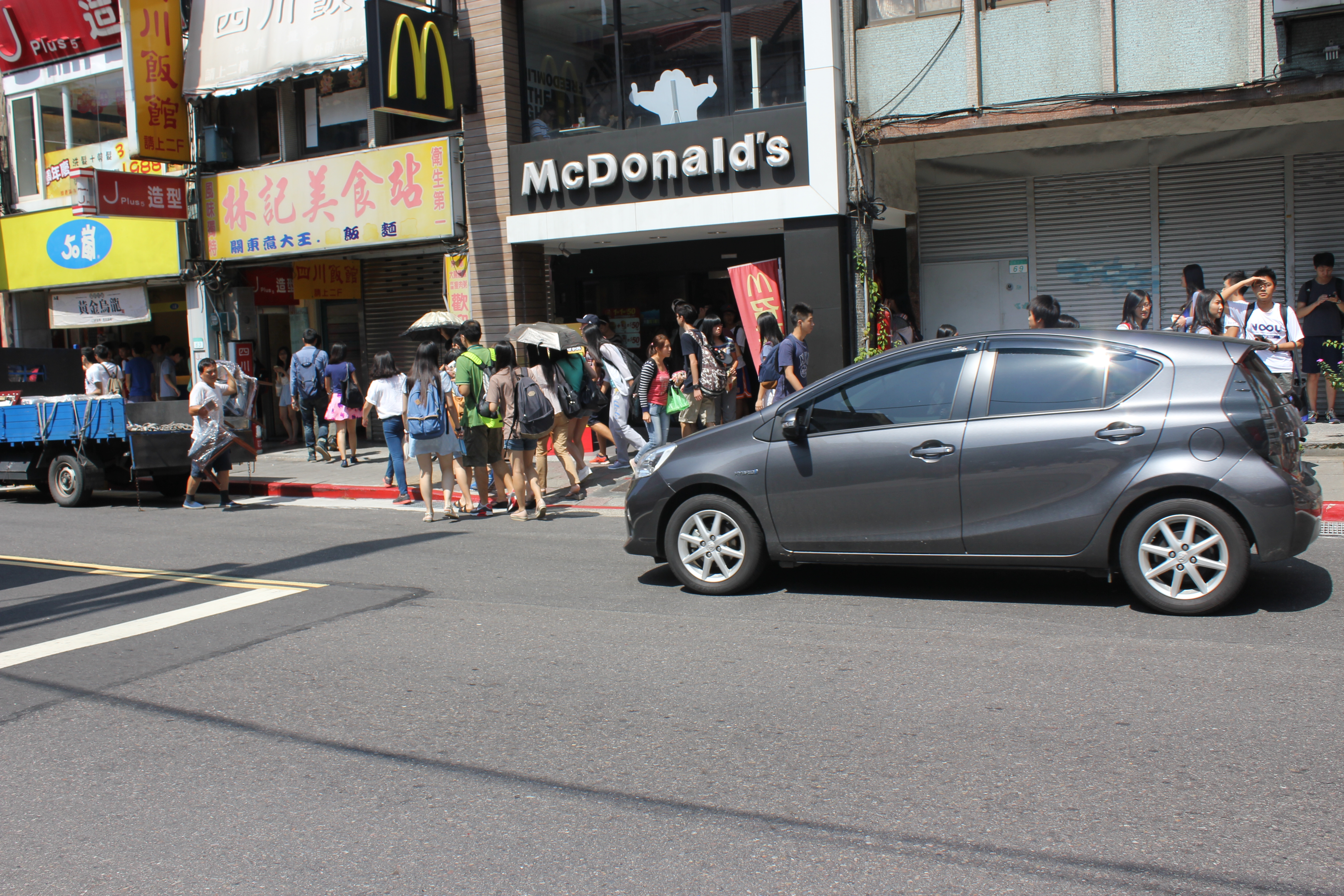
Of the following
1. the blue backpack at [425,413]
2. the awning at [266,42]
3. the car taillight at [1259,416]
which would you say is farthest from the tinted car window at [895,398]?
the awning at [266,42]

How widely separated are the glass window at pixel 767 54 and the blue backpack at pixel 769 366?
4.60 m

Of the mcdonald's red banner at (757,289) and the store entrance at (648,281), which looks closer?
the mcdonald's red banner at (757,289)

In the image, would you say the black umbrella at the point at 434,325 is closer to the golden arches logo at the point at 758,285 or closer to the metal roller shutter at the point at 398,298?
the metal roller shutter at the point at 398,298

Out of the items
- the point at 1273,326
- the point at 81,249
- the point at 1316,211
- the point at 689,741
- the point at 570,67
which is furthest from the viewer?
the point at 81,249

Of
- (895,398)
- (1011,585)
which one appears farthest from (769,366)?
(1011,585)

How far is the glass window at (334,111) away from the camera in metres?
16.9

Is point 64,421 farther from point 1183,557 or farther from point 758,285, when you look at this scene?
point 1183,557

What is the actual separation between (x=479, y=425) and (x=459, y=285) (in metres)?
5.60

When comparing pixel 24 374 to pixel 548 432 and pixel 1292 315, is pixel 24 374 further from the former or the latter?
pixel 1292 315

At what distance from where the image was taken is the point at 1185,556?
5844mm

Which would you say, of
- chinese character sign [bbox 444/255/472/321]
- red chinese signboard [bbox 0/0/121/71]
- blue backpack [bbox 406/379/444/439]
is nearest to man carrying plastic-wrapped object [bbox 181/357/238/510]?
blue backpack [bbox 406/379/444/439]

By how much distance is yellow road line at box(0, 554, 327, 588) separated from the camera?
7.93 m

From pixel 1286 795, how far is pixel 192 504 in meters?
12.2

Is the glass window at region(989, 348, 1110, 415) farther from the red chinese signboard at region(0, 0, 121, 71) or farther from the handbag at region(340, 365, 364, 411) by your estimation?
the red chinese signboard at region(0, 0, 121, 71)
